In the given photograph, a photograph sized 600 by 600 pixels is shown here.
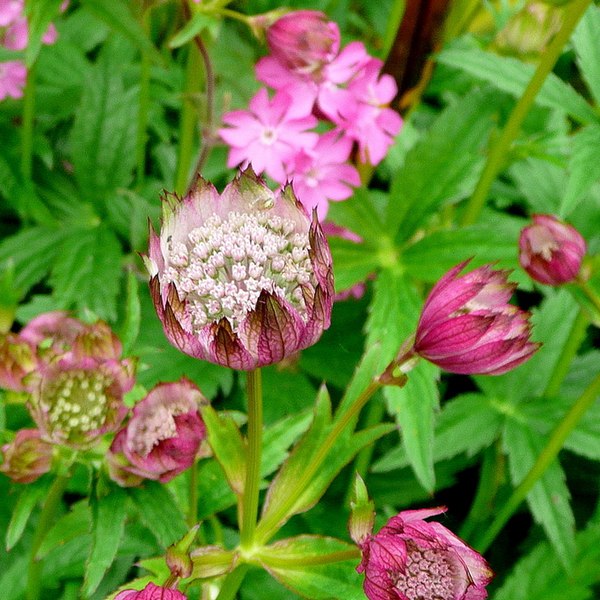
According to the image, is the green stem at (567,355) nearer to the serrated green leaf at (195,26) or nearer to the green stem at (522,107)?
the green stem at (522,107)

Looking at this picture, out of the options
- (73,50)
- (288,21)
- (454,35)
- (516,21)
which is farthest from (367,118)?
(73,50)

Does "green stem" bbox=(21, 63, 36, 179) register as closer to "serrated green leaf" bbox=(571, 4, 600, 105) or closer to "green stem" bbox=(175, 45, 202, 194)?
"green stem" bbox=(175, 45, 202, 194)

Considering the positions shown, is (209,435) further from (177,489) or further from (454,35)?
(454,35)

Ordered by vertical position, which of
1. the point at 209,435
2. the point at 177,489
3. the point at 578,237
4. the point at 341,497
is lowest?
the point at 341,497

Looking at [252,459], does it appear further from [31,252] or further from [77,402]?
[31,252]

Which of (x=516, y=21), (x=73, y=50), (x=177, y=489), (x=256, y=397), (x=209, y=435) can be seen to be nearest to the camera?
(x=256, y=397)

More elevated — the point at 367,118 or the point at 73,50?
the point at 367,118

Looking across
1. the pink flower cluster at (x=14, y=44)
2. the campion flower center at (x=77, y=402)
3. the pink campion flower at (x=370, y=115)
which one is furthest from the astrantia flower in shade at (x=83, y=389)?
the pink flower cluster at (x=14, y=44)
